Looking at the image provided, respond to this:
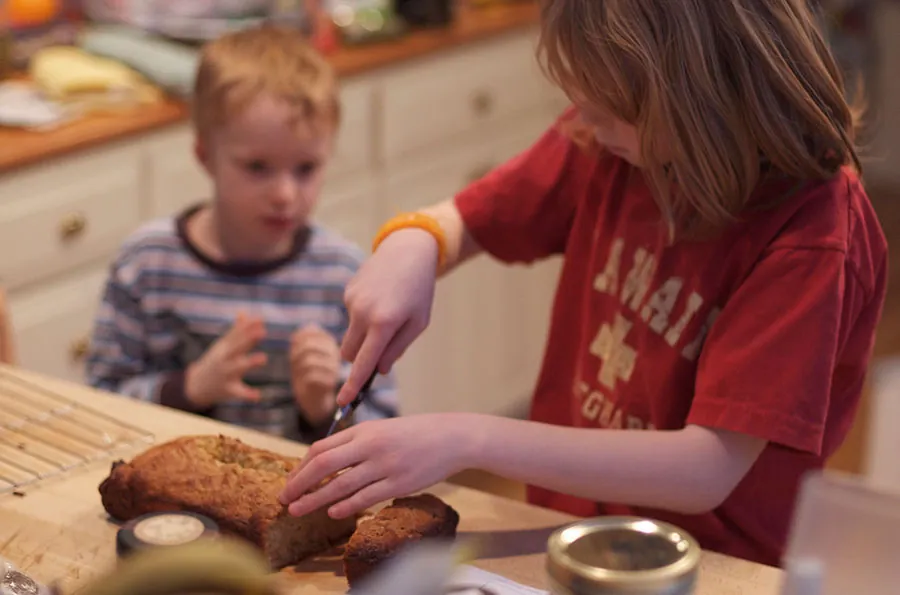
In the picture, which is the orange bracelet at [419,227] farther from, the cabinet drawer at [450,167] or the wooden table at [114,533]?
the cabinet drawer at [450,167]

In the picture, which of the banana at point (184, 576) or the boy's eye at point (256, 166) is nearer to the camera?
the banana at point (184, 576)

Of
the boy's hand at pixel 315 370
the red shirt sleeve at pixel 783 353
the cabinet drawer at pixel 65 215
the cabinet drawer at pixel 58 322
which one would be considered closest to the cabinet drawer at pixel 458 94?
the cabinet drawer at pixel 65 215

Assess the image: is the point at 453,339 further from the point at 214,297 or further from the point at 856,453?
the point at 214,297

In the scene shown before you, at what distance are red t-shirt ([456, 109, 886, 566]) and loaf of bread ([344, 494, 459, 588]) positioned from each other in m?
0.24

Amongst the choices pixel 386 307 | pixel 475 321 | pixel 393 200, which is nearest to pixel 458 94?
pixel 393 200

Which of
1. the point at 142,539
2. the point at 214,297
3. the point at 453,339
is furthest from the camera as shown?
the point at 453,339

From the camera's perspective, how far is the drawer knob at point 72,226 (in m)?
2.15

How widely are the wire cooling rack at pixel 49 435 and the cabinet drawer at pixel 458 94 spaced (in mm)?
1488

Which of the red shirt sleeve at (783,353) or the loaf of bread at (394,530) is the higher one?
the red shirt sleeve at (783,353)

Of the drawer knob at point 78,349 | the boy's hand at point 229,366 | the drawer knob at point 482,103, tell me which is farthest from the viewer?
the drawer knob at point 482,103

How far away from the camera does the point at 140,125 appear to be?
2230 millimetres

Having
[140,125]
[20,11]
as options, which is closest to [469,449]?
[140,125]

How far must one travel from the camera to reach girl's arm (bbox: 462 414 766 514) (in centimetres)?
110

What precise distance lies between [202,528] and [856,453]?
7.72 feet
